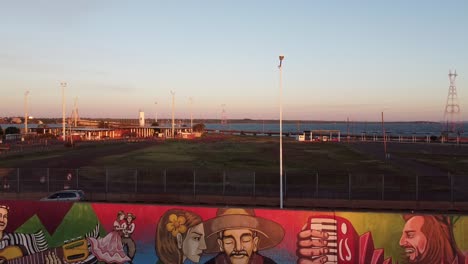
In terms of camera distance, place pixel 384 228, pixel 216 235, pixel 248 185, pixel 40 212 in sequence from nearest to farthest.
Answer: pixel 384 228
pixel 216 235
pixel 40 212
pixel 248 185

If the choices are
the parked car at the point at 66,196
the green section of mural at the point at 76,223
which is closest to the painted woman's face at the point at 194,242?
the green section of mural at the point at 76,223

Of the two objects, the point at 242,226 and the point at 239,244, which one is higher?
the point at 242,226

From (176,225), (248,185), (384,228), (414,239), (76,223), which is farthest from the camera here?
(248,185)

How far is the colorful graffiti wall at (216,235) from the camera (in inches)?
503

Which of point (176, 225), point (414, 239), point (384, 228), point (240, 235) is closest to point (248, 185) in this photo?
point (176, 225)

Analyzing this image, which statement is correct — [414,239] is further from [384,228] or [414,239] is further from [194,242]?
[194,242]

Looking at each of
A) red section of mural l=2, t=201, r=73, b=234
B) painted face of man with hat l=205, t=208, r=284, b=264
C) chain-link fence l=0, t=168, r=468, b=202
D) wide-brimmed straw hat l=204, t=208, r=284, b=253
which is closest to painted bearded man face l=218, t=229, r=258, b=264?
painted face of man with hat l=205, t=208, r=284, b=264

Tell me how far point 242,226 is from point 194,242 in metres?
1.66

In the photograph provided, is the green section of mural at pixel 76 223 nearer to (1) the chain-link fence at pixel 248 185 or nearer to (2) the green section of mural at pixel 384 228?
(2) the green section of mural at pixel 384 228

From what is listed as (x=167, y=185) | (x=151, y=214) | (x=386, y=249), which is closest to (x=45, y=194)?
(x=167, y=185)

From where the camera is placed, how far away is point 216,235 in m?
13.7

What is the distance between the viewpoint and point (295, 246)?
13.2 meters

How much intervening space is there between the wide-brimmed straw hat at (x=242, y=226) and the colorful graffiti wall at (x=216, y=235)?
3 cm

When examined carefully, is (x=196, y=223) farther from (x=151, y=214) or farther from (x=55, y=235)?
(x=55, y=235)
